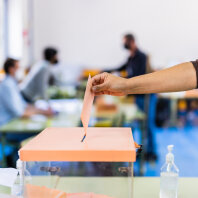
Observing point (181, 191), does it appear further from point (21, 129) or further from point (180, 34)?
point (180, 34)

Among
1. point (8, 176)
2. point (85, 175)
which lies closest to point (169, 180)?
point (85, 175)

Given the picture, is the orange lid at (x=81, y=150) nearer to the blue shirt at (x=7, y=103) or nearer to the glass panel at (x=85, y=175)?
the glass panel at (x=85, y=175)

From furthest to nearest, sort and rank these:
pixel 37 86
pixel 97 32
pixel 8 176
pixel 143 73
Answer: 1. pixel 97 32
2. pixel 37 86
3. pixel 143 73
4. pixel 8 176

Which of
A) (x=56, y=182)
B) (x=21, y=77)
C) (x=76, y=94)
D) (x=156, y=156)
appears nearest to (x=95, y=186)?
(x=56, y=182)

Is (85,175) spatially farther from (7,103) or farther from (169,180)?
(7,103)

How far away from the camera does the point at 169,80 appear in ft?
3.13

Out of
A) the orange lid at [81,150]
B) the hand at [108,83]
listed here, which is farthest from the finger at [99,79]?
the orange lid at [81,150]

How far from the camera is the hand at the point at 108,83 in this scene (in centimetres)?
101

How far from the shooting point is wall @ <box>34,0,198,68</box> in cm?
684

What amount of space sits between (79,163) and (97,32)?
650 centimetres

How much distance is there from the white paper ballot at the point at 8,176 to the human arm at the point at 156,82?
0.36 metres

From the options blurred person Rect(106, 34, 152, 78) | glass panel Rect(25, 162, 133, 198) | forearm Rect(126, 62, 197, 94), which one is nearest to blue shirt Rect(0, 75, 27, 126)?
blurred person Rect(106, 34, 152, 78)

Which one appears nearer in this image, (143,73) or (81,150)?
(81,150)

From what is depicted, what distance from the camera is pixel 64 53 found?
23.5ft
